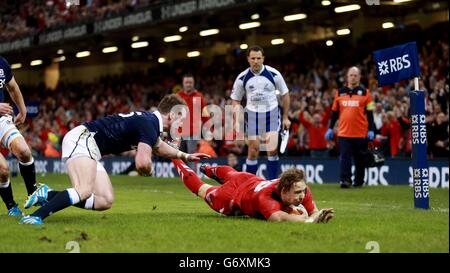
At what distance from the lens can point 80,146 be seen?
1022cm

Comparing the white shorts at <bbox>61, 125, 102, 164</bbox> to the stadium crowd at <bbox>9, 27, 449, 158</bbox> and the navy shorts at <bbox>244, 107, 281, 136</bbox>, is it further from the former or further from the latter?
the stadium crowd at <bbox>9, 27, 449, 158</bbox>

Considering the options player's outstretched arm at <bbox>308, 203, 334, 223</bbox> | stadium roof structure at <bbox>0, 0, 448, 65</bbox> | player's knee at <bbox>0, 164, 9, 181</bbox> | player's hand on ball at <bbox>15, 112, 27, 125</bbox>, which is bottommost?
player's outstretched arm at <bbox>308, 203, 334, 223</bbox>

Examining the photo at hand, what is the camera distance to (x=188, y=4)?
32562 mm

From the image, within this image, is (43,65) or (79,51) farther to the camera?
(43,65)

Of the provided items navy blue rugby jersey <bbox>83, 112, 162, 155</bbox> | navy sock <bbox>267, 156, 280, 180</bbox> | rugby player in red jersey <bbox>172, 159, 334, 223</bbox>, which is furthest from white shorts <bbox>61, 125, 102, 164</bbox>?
navy sock <bbox>267, 156, 280, 180</bbox>

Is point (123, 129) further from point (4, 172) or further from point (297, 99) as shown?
point (297, 99)

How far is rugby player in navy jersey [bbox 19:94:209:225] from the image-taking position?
968 cm

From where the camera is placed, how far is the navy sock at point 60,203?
31.3ft

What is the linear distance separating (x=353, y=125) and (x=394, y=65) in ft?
22.6

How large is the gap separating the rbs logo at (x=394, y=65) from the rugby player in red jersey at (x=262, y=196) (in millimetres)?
2813

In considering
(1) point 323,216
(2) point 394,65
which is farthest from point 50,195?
(2) point 394,65

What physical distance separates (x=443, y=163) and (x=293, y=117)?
7426 millimetres
